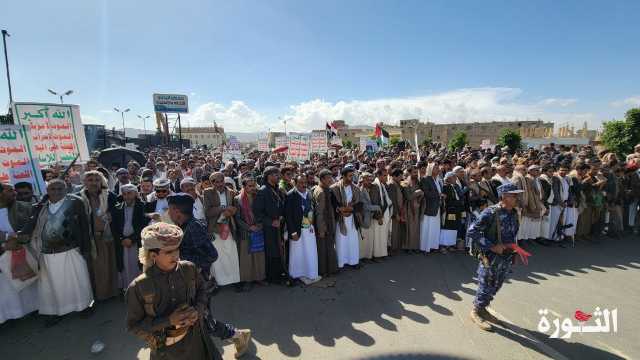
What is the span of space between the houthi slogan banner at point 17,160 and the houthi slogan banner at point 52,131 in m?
0.11

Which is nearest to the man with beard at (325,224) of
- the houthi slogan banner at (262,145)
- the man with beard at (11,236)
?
the man with beard at (11,236)

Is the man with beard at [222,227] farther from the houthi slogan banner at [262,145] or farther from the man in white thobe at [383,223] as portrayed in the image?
the houthi slogan banner at [262,145]

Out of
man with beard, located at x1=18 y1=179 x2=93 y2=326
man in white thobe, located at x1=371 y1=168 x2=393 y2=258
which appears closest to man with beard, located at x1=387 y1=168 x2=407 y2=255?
man in white thobe, located at x1=371 y1=168 x2=393 y2=258

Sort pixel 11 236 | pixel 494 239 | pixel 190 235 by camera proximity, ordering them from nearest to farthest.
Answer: pixel 190 235, pixel 494 239, pixel 11 236

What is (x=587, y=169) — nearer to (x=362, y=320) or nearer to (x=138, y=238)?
(x=362, y=320)

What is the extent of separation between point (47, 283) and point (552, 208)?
30.9 ft

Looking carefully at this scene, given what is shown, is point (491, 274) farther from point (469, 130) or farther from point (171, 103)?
point (469, 130)

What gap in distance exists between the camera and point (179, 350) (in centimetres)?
206

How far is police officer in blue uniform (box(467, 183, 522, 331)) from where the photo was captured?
3.54 m

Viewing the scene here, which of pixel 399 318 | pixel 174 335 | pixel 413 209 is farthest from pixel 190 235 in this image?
pixel 413 209

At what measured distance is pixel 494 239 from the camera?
3.54m

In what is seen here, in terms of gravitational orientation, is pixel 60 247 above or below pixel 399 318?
above

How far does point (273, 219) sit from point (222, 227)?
Answer: 787 mm

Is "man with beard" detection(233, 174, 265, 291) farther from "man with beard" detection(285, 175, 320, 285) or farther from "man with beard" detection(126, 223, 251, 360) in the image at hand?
"man with beard" detection(126, 223, 251, 360)
